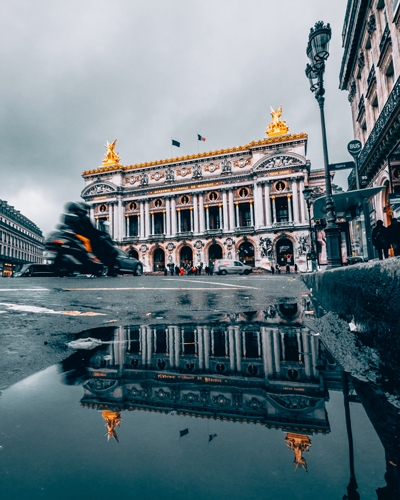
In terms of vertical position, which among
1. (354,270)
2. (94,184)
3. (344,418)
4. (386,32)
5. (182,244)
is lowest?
(344,418)

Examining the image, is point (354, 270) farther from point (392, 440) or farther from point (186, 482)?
point (186, 482)

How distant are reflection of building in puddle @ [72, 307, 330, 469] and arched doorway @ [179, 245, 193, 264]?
43678mm

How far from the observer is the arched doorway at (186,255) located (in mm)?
46719

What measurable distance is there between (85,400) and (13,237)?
3339 inches

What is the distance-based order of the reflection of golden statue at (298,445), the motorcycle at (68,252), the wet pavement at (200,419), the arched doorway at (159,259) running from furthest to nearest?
the arched doorway at (159,259) → the motorcycle at (68,252) → the reflection of golden statue at (298,445) → the wet pavement at (200,419)

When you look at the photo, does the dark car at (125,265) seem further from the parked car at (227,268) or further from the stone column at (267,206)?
the stone column at (267,206)

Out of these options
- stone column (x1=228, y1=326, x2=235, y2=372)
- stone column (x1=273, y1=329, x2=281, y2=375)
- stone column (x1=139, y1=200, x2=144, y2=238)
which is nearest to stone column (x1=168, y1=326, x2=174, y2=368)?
stone column (x1=228, y1=326, x2=235, y2=372)

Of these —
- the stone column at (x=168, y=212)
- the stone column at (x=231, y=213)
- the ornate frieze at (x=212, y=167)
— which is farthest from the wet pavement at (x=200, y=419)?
the ornate frieze at (x=212, y=167)

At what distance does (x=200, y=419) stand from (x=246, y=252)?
140 feet

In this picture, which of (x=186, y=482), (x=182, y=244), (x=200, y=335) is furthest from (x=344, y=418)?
(x=182, y=244)

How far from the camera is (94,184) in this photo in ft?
165

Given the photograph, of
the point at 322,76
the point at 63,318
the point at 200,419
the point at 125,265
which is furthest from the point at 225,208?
the point at 200,419

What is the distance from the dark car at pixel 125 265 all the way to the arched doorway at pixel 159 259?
2653 cm

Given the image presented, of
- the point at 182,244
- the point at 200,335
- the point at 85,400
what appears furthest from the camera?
the point at 182,244
